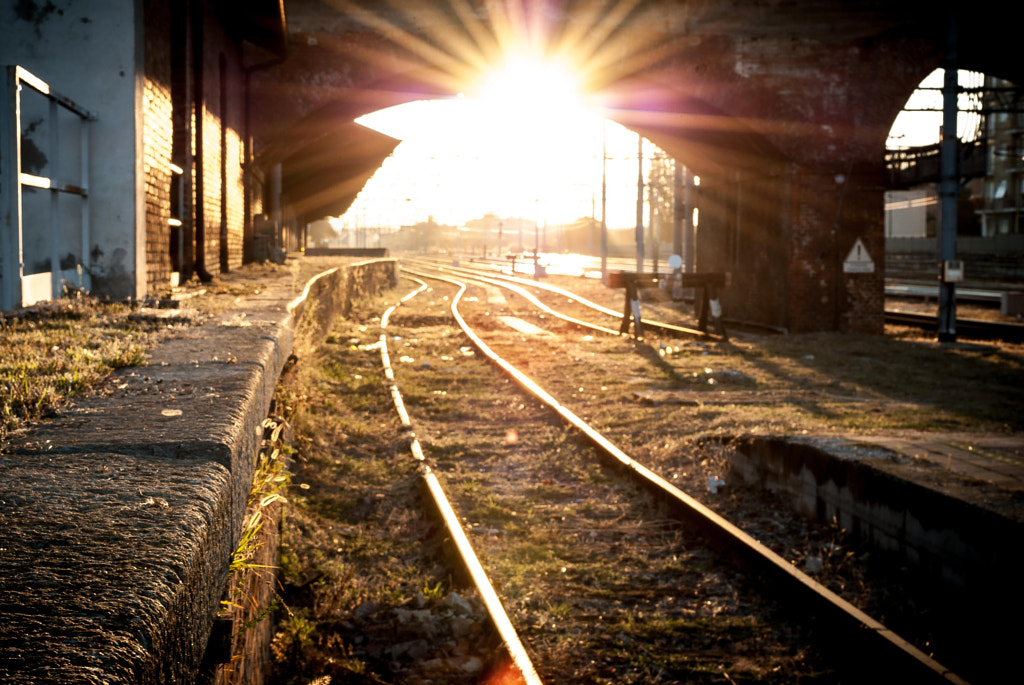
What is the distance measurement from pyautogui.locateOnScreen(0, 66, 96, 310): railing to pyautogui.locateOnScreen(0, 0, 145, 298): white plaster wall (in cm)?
12

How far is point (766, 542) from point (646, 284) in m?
10.3

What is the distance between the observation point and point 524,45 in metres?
16.9

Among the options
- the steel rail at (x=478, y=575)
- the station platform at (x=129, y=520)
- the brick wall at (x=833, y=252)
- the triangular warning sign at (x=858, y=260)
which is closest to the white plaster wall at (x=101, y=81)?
the steel rail at (x=478, y=575)

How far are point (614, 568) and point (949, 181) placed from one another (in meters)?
12.7

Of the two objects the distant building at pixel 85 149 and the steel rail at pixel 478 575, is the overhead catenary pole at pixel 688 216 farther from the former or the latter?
the steel rail at pixel 478 575

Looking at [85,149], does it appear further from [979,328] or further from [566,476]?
[979,328]

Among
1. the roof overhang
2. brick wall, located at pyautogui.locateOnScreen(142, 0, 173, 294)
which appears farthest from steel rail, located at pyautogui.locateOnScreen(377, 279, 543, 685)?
the roof overhang

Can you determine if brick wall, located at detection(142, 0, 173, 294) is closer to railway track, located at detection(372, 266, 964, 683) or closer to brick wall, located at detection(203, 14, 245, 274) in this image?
brick wall, located at detection(203, 14, 245, 274)

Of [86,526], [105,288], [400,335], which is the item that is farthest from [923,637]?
[400,335]

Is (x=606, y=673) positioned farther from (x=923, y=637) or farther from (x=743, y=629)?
(x=923, y=637)

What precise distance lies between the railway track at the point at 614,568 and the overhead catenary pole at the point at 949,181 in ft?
27.8

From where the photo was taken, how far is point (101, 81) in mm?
8219

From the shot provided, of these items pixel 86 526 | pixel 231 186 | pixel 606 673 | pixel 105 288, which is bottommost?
pixel 606 673

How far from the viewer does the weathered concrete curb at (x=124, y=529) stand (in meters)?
1.35
